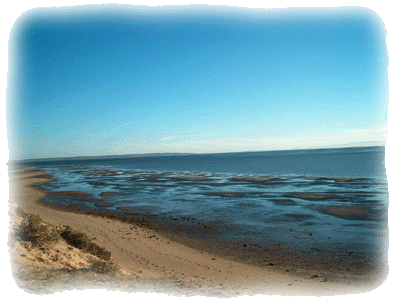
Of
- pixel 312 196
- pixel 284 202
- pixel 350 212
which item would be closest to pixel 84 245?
pixel 350 212

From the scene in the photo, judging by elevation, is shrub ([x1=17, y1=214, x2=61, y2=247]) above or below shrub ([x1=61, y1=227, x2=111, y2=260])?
above

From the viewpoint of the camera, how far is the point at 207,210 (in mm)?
18984

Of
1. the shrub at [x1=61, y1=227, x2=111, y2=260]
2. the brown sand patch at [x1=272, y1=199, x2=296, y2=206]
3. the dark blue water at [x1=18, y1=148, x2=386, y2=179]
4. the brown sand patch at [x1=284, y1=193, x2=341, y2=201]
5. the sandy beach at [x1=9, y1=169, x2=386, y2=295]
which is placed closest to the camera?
the sandy beach at [x1=9, y1=169, x2=386, y2=295]

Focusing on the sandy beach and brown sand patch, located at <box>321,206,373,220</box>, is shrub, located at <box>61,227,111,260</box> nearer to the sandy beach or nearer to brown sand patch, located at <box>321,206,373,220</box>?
the sandy beach

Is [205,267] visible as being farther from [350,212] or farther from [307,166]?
[307,166]

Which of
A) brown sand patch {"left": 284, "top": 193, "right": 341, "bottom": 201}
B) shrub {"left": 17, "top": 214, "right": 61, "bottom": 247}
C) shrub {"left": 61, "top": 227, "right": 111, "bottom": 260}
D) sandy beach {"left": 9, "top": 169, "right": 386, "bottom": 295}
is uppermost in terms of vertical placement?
shrub {"left": 17, "top": 214, "right": 61, "bottom": 247}

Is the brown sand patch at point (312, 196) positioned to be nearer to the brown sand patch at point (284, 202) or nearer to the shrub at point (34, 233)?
the brown sand patch at point (284, 202)

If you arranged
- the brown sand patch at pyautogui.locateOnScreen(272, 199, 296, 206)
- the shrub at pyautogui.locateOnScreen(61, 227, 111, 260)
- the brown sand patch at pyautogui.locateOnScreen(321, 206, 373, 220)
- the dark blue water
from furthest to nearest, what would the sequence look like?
the dark blue water < the brown sand patch at pyautogui.locateOnScreen(272, 199, 296, 206) < the brown sand patch at pyautogui.locateOnScreen(321, 206, 373, 220) < the shrub at pyautogui.locateOnScreen(61, 227, 111, 260)

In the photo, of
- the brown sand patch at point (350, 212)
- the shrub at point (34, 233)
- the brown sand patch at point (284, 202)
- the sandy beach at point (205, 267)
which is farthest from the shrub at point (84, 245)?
the brown sand patch at point (284, 202)

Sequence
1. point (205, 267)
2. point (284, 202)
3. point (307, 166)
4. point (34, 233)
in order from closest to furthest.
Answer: point (34, 233)
point (205, 267)
point (284, 202)
point (307, 166)

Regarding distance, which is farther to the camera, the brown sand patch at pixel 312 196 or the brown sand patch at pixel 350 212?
the brown sand patch at pixel 312 196

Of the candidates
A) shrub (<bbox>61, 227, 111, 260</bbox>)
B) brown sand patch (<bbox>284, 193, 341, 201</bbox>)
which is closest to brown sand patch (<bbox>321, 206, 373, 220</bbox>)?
brown sand patch (<bbox>284, 193, 341, 201</bbox>)

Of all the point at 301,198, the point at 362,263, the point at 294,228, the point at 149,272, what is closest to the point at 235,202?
the point at 301,198

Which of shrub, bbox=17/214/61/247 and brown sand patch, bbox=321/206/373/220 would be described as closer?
shrub, bbox=17/214/61/247
